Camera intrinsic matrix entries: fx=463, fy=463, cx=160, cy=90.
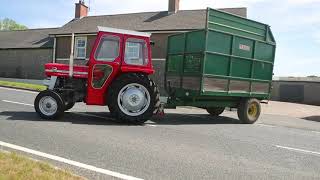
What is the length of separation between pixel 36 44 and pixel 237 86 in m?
31.0

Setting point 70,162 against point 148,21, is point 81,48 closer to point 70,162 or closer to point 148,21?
point 148,21

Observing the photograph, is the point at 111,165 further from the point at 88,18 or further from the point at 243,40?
the point at 88,18

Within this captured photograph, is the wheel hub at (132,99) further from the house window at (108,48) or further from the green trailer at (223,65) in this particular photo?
the green trailer at (223,65)

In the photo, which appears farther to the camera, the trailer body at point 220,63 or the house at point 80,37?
the house at point 80,37

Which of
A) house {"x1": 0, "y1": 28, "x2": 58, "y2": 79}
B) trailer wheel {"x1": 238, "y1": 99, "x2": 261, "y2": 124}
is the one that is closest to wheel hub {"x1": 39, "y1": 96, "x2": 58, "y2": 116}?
trailer wheel {"x1": 238, "y1": 99, "x2": 261, "y2": 124}

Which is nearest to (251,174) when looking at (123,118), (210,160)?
(210,160)

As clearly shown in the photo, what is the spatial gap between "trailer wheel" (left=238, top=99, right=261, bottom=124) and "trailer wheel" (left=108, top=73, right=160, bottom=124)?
12.3 feet

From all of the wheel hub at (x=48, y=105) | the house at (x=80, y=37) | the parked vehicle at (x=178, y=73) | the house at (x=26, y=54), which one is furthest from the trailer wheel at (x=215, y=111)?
the house at (x=26, y=54)

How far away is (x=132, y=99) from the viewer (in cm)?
1217

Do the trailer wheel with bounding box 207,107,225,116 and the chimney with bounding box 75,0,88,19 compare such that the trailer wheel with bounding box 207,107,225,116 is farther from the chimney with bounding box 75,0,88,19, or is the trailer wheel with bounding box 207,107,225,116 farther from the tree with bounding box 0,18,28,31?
the tree with bounding box 0,18,28,31

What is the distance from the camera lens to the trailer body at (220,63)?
13.6 m

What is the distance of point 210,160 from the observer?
26.7ft

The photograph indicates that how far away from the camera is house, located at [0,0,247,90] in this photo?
32406 millimetres

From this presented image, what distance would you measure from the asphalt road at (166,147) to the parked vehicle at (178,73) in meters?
0.67
